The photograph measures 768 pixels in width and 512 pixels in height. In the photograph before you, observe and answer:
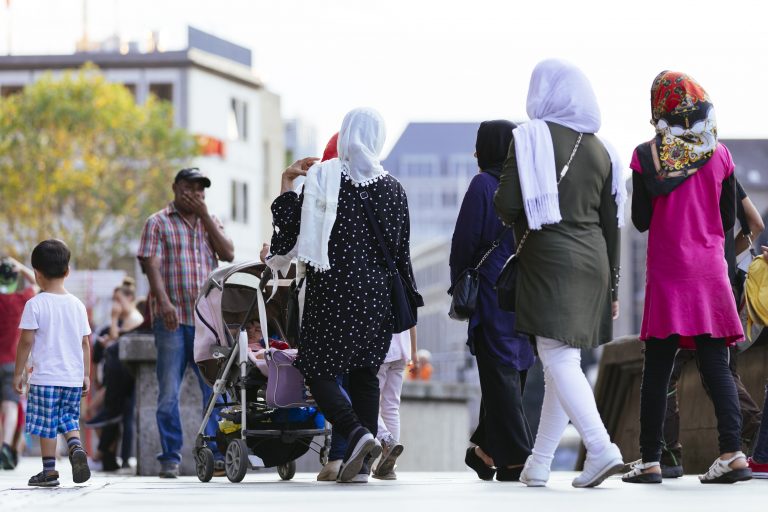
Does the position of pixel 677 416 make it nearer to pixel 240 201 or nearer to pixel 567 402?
pixel 567 402

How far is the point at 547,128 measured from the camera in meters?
7.75

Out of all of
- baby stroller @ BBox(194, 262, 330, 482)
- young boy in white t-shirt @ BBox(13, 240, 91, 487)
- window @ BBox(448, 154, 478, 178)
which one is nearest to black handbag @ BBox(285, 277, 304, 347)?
baby stroller @ BBox(194, 262, 330, 482)

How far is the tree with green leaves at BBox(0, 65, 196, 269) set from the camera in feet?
187

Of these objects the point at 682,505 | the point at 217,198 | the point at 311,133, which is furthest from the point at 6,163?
the point at 311,133

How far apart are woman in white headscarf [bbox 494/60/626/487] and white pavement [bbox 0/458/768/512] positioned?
385mm

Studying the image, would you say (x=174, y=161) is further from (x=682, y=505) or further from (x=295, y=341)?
(x=682, y=505)

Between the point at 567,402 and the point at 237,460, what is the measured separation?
2.41m

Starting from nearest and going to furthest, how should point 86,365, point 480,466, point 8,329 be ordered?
point 86,365 → point 480,466 → point 8,329

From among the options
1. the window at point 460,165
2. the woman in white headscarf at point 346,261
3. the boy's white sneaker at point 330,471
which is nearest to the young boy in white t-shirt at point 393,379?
the boy's white sneaker at point 330,471

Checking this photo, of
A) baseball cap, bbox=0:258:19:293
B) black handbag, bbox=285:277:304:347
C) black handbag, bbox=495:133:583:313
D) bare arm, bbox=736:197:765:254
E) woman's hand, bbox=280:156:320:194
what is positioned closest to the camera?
black handbag, bbox=495:133:583:313

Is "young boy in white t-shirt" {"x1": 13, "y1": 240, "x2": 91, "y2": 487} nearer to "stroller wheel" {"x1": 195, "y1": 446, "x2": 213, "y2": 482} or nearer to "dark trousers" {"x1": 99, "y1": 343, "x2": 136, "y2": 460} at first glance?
"stroller wheel" {"x1": 195, "y1": 446, "x2": 213, "y2": 482}

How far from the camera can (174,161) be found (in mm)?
59469

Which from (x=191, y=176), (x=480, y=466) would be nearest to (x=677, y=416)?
(x=480, y=466)

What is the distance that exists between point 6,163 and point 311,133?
72.4m
